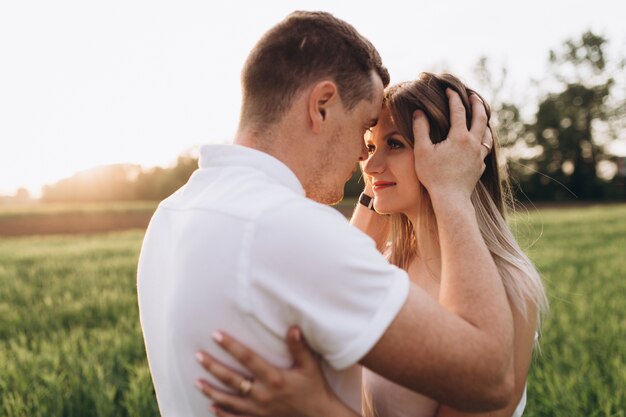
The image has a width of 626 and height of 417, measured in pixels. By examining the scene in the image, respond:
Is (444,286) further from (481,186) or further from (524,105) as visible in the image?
(524,105)

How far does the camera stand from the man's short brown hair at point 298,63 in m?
1.71

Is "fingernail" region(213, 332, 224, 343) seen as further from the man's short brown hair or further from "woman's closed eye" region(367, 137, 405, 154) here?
"woman's closed eye" region(367, 137, 405, 154)

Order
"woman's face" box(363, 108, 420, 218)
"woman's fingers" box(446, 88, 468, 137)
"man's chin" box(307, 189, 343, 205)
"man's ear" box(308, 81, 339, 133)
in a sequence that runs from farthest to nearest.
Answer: "woman's face" box(363, 108, 420, 218) → "woman's fingers" box(446, 88, 468, 137) → "man's chin" box(307, 189, 343, 205) → "man's ear" box(308, 81, 339, 133)

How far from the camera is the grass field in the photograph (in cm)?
366

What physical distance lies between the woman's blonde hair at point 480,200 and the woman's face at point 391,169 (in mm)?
54

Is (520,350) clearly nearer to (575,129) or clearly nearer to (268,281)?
(268,281)

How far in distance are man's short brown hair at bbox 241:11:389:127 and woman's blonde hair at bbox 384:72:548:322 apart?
506 millimetres

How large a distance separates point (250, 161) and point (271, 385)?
62 centimetres

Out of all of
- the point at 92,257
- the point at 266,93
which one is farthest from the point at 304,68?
the point at 92,257

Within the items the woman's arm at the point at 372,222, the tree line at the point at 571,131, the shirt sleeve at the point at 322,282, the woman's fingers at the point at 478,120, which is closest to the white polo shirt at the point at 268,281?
the shirt sleeve at the point at 322,282

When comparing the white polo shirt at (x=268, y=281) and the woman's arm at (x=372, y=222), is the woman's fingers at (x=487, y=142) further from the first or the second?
the white polo shirt at (x=268, y=281)

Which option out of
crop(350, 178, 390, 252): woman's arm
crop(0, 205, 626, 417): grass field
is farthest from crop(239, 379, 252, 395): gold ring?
crop(0, 205, 626, 417): grass field

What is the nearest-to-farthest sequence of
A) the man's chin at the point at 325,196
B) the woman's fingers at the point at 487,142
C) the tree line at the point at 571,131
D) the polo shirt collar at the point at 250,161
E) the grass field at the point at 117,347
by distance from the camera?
the polo shirt collar at the point at 250,161 → the man's chin at the point at 325,196 → the woman's fingers at the point at 487,142 → the grass field at the point at 117,347 → the tree line at the point at 571,131

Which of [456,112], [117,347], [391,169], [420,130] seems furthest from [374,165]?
[117,347]
